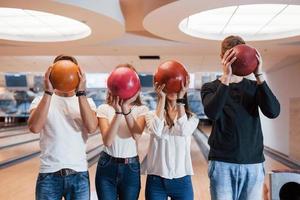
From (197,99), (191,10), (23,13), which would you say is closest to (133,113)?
(191,10)

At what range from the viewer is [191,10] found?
3.46 metres

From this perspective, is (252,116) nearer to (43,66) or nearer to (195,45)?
(195,45)

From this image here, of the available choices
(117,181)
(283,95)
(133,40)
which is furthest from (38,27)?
(283,95)

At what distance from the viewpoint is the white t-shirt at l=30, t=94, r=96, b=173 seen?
151cm

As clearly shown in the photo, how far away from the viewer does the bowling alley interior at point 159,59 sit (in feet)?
5.04

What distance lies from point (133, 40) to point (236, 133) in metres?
4.17

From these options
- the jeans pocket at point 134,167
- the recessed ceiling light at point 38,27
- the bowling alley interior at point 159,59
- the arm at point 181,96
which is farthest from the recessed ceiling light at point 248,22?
the jeans pocket at point 134,167

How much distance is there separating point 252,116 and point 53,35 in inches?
168

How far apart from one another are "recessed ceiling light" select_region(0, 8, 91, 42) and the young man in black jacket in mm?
3219

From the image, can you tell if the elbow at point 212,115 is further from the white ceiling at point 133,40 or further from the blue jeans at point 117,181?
the white ceiling at point 133,40

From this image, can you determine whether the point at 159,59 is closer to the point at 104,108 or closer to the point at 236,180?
the point at 104,108

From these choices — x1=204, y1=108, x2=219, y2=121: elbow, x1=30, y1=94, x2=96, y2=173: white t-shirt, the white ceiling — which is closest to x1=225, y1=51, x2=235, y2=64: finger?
x1=204, y1=108, x2=219, y2=121: elbow

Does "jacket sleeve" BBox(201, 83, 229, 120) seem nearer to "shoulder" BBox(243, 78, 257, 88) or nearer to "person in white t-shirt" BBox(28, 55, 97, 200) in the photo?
"shoulder" BBox(243, 78, 257, 88)

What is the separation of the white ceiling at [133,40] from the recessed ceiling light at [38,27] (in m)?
0.17
